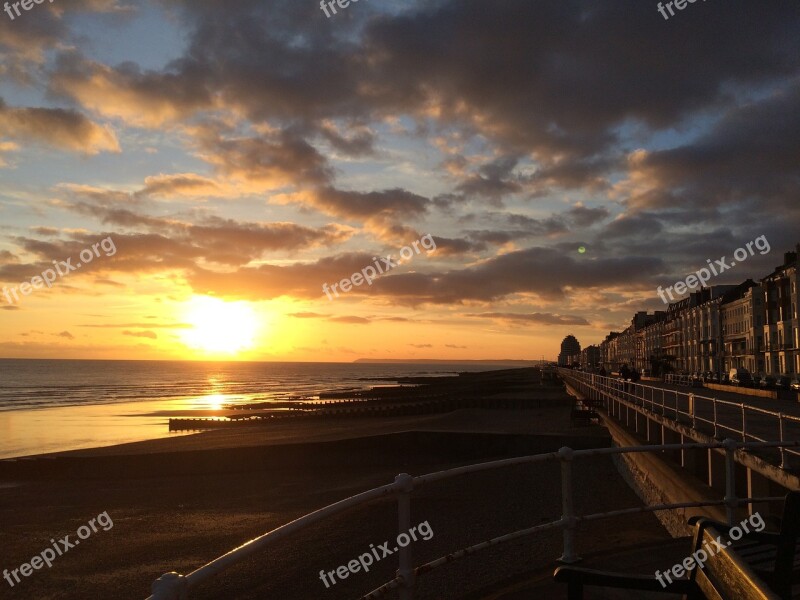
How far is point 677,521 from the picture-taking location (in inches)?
421

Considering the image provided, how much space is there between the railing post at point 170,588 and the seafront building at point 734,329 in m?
72.3

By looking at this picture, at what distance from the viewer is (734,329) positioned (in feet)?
316

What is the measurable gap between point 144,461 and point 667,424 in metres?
19.0

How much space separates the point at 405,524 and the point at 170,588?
7.13ft

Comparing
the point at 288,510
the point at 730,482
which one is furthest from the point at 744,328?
the point at 730,482

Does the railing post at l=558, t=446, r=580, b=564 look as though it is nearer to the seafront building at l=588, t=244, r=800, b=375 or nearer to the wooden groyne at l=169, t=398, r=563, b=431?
the wooden groyne at l=169, t=398, r=563, b=431

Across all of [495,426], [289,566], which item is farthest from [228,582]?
[495,426]

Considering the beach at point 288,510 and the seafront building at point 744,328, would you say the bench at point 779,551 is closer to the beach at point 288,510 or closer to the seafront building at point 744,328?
the beach at point 288,510

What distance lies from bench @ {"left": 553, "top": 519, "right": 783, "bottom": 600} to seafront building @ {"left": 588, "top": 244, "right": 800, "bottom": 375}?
69.8 metres

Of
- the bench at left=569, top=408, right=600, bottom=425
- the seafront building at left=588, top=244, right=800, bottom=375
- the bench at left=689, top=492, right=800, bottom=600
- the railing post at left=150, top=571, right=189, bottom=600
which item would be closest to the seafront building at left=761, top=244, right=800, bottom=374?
the seafront building at left=588, top=244, right=800, bottom=375


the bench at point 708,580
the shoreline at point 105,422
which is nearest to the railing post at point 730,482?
the bench at point 708,580

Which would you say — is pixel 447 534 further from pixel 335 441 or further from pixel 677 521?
pixel 335 441

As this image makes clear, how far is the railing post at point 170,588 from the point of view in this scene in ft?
7.66

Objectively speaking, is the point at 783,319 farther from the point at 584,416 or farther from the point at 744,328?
the point at 584,416
